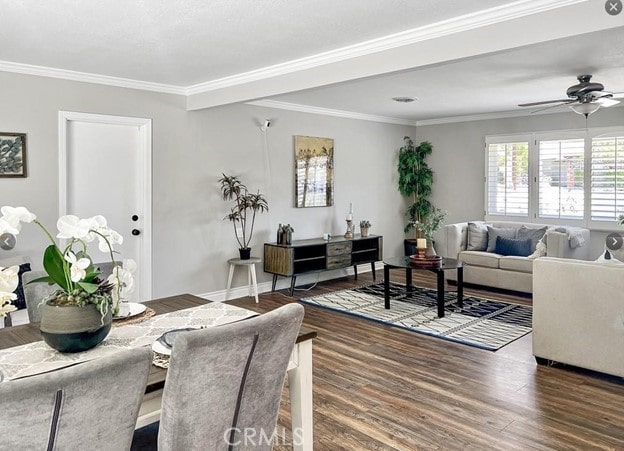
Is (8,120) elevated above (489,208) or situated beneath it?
elevated above

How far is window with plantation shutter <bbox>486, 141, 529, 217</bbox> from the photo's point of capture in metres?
7.23

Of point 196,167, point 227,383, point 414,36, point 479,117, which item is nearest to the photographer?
point 227,383

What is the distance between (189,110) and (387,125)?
359 cm

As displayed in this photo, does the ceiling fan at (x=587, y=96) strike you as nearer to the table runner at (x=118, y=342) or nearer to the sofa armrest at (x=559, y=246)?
the sofa armrest at (x=559, y=246)

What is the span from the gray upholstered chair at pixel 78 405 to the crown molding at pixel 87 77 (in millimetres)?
4107

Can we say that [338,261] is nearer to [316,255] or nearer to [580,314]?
[316,255]

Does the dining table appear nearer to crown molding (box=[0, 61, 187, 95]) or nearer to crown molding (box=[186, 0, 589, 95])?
crown molding (box=[186, 0, 589, 95])

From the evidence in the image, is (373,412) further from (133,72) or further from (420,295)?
(133,72)


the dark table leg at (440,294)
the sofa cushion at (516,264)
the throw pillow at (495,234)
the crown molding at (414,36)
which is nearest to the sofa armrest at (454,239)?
the throw pillow at (495,234)

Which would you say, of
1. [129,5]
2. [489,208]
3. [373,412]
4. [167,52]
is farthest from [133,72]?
[489,208]

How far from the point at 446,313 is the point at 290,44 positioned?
315cm

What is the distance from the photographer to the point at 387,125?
7.98 m

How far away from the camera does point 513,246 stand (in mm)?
6355
